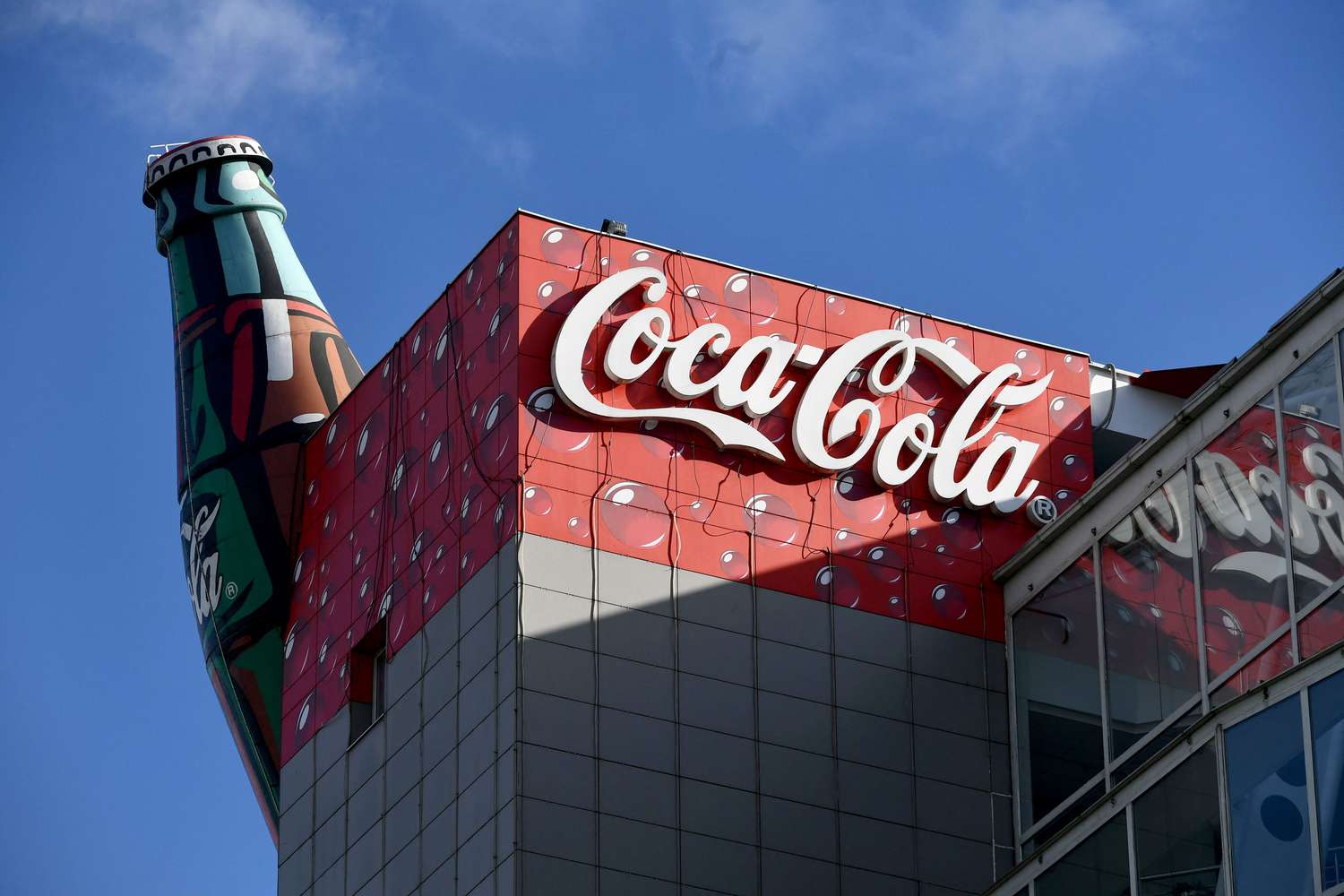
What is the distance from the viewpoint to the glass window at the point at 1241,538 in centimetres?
3388

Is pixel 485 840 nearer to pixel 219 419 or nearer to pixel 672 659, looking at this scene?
pixel 672 659

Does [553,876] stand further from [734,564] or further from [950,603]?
[950,603]

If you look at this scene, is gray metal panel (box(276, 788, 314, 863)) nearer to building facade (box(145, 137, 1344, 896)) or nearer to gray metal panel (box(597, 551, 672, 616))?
building facade (box(145, 137, 1344, 896))

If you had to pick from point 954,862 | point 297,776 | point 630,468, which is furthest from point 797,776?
point 297,776

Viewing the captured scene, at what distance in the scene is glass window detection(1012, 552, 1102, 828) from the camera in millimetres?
37906

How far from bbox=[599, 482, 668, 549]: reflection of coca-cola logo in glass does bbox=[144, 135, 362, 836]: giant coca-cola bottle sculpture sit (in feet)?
27.3

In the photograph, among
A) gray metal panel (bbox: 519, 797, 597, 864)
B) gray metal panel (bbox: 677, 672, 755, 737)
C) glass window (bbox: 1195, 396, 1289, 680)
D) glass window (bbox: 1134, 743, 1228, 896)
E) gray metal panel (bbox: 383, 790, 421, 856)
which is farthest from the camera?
gray metal panel (bbox: 383, 790, 421, 856)

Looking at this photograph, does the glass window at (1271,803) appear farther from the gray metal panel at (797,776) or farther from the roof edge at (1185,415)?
the gray metal panel at (797,776)

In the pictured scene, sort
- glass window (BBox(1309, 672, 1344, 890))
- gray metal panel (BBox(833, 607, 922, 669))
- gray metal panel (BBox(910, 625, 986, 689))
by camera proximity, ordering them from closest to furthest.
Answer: glass window (BBox(1309, 672, 1344, 890)), gray metal panel (BBox(833, 607, 922, 669)), gray metal panel (BBox(910, 625, 986, 689))

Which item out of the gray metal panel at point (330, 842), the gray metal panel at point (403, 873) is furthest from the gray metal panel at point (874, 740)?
the gray metal panel at point (330, 842)

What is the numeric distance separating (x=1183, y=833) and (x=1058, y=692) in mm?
10671

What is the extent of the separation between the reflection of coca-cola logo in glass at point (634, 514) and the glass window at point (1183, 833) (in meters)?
10.4

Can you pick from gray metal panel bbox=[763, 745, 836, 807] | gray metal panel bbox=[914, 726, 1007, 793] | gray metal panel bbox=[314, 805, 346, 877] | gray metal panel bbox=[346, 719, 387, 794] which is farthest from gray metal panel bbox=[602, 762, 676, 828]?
gray metal panel bbox=[314, 805, 346, 877]

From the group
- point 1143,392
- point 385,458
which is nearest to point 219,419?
point 385,458
